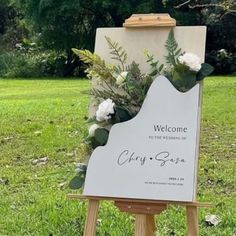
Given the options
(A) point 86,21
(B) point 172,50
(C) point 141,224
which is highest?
(B) point 172,50

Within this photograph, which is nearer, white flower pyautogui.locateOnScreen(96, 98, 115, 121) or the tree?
white flower pyautogui.locateOnScreen(96, 98, 115, 121)

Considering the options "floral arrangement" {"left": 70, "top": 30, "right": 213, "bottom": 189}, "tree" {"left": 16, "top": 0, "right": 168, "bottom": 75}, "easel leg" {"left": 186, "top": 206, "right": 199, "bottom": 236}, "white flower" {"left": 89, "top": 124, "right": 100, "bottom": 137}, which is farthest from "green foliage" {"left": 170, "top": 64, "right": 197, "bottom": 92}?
"tree" {"left": 16, "top": 0, "right": 168, "bottom": 75}

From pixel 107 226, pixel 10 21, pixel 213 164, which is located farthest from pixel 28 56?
pixel 107 226

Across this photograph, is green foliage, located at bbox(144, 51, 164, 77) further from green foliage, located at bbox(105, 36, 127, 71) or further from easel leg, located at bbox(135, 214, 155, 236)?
easel leg, located at bbox(135, 214, 155, 236)

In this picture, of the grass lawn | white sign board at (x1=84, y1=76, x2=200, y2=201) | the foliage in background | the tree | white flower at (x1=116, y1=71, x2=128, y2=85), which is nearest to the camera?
white sign board at (x1=84, y1=76, x2=200, y2=201)

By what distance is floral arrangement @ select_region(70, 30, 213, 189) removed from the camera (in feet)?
7.66

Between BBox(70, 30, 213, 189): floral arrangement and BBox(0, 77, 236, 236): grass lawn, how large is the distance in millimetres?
145

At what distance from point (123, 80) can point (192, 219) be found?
58cm

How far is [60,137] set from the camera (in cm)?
581

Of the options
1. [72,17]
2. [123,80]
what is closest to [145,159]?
[123,80]

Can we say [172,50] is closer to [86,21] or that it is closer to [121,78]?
[121,78]

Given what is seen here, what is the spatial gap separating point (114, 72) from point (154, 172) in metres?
0.43

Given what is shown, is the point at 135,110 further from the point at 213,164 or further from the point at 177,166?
the point at 213,164

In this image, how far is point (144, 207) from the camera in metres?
2.34
